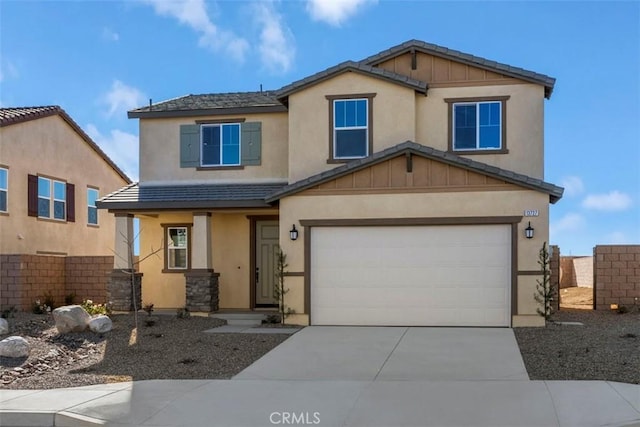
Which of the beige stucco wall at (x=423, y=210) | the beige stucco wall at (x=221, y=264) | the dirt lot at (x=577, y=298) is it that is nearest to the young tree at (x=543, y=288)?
the beige stucco wall at (x=423, y=210)

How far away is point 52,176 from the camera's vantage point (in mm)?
23328

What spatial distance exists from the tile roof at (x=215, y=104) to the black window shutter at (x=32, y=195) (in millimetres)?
5808

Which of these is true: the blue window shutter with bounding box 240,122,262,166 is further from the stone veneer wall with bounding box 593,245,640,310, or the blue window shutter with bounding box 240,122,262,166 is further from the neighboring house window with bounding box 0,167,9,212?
the stone veneer wall with bounding box 593,245,640,310

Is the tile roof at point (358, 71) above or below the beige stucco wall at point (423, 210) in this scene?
above

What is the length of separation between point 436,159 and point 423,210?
1180mm

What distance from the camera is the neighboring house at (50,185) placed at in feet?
69.2

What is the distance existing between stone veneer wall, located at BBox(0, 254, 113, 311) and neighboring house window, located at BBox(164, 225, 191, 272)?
1.95 m

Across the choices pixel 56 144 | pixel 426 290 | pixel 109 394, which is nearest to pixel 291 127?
pixel 426 290

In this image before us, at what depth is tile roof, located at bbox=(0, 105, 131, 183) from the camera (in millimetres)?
21250

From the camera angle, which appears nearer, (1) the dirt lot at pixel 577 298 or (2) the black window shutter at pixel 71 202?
(1) the dirt lot at pixel 577 298

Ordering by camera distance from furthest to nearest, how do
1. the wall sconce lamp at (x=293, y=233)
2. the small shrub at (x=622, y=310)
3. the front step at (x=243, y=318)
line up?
the small shrub at (x=622, y=310)
the front step at (x=243, y=318)
the wall sconce lamp at (x=293, y=233)

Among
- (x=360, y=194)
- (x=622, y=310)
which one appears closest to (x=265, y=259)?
(x=360, y=194)

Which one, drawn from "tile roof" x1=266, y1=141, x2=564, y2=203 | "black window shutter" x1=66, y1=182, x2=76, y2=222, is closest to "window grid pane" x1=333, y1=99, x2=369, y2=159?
"tile roof" x1=266, y1=141, x2=564, y2=203

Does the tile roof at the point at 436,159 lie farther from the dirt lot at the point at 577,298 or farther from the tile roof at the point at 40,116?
the tile roof at the point at 40,116
